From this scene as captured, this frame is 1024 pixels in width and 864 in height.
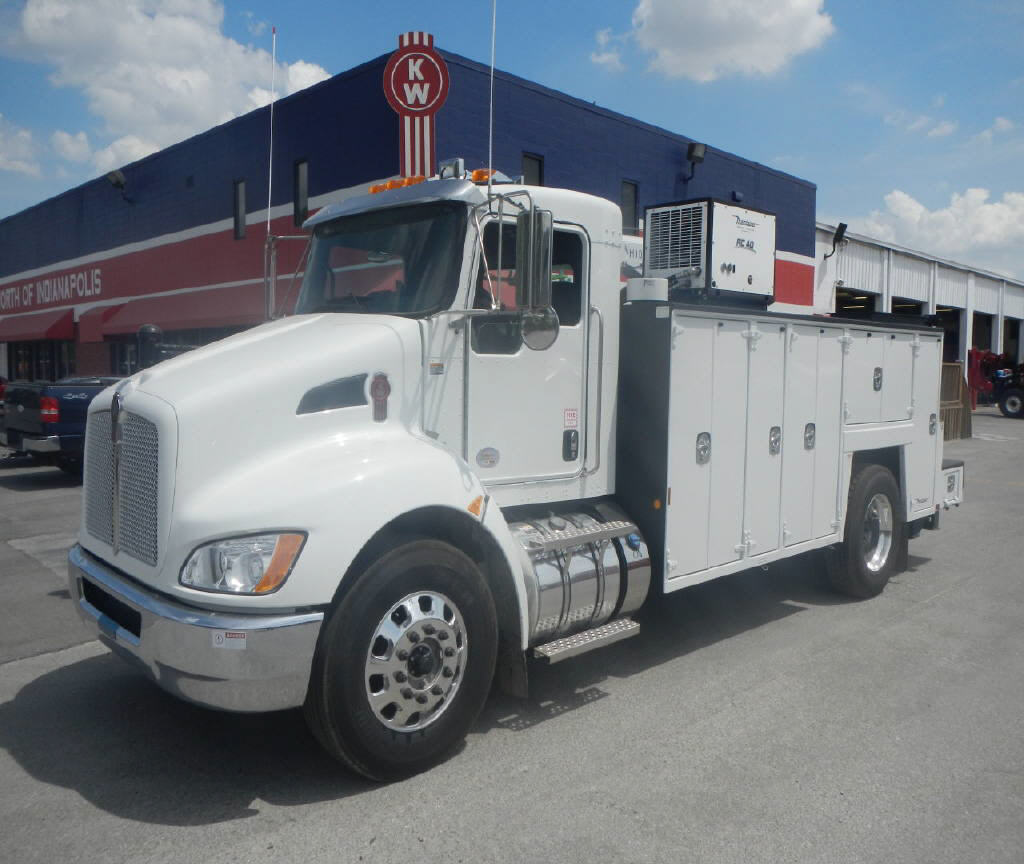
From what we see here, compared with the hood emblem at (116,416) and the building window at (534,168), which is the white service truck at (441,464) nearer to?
the hood emblem at (116,416)

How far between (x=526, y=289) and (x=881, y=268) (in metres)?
32.7

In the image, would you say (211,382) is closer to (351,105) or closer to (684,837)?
(684,837)

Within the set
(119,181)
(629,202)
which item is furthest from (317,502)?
(119,181)

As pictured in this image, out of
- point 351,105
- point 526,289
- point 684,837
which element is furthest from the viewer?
point 351,105

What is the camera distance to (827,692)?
16.8 feet

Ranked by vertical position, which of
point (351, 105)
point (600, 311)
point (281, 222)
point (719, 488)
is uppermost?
point (351, 105)

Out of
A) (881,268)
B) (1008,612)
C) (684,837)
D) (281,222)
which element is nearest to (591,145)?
(281,222)

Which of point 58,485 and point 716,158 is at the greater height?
point 716,158

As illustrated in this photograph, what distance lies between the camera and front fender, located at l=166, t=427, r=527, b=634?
3477 mm

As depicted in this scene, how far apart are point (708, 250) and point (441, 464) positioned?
3.08 m

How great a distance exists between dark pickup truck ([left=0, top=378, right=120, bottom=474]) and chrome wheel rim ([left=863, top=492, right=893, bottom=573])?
34.4 ft

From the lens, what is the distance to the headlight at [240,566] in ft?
11.3

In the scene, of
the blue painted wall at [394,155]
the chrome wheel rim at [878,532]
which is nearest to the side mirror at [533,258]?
the chrome wheel rim at [878,532]

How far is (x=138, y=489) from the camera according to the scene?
380 cm
